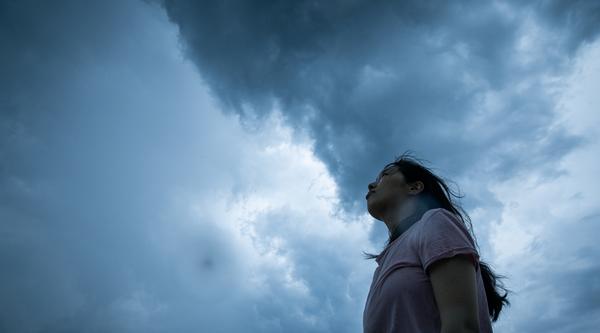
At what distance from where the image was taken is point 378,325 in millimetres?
2416

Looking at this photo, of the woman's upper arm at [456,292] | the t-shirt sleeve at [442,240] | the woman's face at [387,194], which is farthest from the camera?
the woman's face at [387,194]

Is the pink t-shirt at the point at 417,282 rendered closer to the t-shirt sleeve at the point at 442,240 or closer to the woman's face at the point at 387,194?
the t-shirt sleeve at the point at 442,240

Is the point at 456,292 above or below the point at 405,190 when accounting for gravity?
below

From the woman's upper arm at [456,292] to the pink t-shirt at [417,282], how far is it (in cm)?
6

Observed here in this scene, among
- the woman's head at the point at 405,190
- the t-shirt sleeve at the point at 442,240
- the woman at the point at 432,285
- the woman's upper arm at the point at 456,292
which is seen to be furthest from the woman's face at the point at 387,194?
the woman's upper arm at the point at 456,292

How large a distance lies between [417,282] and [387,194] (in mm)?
1660

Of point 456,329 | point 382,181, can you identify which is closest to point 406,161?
point 382,181

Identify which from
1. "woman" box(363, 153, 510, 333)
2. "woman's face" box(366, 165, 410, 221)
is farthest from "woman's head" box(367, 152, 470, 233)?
"woman" box(363, 153, 510, 333)

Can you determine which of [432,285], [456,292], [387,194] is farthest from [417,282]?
[387,194]

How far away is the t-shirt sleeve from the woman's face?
1316 mm

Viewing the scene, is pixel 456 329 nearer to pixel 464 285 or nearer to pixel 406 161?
pixel 464 285

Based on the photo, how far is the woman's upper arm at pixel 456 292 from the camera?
6.18ft

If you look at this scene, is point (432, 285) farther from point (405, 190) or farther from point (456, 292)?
point (405, 190)

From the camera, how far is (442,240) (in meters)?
2.17
